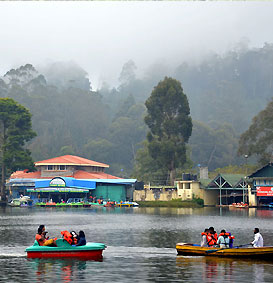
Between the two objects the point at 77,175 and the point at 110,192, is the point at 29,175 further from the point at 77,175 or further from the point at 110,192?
the point at 110,192

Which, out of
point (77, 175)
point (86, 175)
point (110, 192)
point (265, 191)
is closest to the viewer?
point (265, 191)

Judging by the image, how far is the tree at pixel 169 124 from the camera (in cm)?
14025

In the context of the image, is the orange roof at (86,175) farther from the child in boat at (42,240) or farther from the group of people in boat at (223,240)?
the group of people in boat at (223,240)

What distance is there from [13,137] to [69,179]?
16069 millimetres

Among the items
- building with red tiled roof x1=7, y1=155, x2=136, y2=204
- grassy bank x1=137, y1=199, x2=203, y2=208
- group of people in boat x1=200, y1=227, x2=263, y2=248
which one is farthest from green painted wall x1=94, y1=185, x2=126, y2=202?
group of people in boat x1=200, y1=227, x2=263, y2=248

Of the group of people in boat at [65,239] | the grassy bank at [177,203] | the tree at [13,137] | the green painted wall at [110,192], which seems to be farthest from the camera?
the green painted wall at [110,192]

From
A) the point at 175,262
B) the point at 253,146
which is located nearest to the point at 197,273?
the point at 175,262

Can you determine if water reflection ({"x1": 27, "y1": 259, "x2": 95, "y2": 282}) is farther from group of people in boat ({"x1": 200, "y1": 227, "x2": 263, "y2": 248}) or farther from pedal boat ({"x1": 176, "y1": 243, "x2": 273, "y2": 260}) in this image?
group of people in boat ({"x1": 200, "y1": 227, "x2": 263, "y2": 248})

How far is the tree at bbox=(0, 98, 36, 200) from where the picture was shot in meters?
137

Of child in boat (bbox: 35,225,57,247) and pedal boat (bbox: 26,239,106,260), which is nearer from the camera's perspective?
pedal boat (bbox: 26,239,106,260)

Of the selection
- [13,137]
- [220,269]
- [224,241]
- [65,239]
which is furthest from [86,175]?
[220,269]

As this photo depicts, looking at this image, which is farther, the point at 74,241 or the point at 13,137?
the point at 13,137

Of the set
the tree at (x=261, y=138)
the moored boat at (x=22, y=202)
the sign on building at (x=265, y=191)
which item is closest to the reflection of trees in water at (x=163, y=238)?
the sign on building at (x=265, y=191)

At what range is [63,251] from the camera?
3888cm
